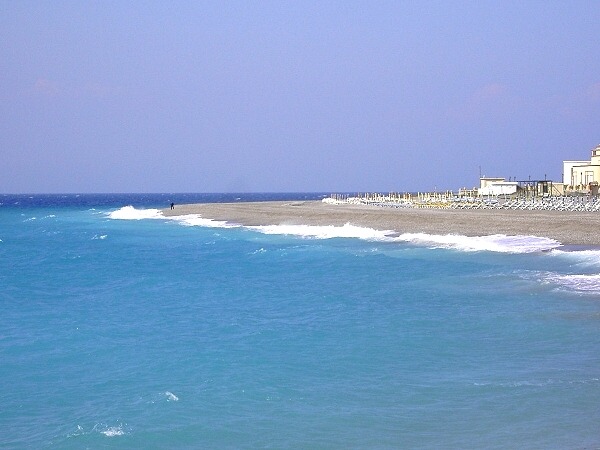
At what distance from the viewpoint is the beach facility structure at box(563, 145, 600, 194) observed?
66.0m

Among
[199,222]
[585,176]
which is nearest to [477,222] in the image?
[199,222]

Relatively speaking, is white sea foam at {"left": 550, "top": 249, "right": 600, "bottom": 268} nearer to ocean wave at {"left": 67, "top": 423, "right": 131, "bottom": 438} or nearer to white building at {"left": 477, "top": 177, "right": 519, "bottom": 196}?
ocean wave at {"left": 67, "top": 423, "right": 131, "bottom": 438}

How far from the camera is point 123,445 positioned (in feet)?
29.8

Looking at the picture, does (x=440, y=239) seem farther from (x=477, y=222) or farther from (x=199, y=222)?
(x=199, y=222)

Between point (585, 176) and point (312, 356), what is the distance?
2447 inches

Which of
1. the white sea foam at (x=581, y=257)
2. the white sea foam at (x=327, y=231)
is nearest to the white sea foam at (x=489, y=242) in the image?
the white sea foam at (x=581, y=257)

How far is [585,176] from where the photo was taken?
69438mm

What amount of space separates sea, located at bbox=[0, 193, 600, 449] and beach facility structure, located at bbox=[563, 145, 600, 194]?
42144 millimetres

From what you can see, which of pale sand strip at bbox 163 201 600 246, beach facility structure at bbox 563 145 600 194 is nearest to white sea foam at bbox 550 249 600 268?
pale sand strip at bbox 163 201 600 246

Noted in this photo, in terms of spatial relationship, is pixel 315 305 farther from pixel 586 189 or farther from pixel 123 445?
pixel 586 189

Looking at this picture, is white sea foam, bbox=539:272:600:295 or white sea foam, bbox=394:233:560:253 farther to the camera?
white sea foam, bbox=394:233:560:253

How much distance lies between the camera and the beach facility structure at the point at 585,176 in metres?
66.0

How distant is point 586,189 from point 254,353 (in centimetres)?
5854

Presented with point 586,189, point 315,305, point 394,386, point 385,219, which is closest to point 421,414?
point 394,386
